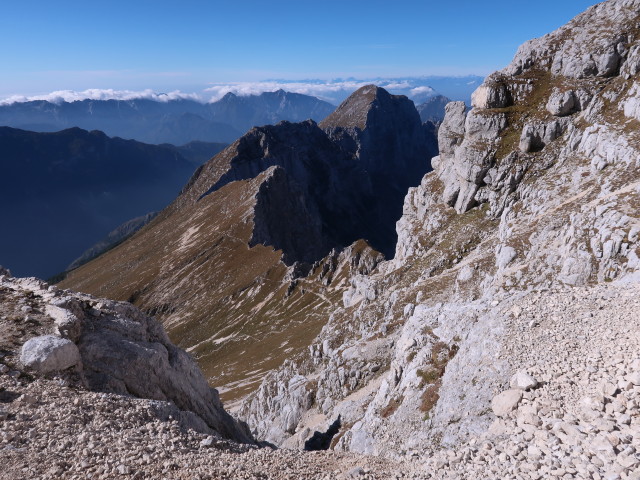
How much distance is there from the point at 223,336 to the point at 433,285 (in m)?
109

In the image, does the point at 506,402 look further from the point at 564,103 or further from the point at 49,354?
the point at 564,103

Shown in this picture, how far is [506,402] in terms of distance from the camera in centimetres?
1822

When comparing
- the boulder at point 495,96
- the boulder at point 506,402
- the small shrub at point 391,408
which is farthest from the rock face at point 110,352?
the boulder at point 495,96

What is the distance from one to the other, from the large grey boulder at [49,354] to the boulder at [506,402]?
23.2 metres

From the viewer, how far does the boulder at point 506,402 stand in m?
17.8

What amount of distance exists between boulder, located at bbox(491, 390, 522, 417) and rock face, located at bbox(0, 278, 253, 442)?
55.7 feet

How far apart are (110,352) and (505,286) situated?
3889 centimetres

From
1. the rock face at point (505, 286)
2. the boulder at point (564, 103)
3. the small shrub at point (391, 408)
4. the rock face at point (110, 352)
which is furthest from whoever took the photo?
the boulder at point (564, 103)

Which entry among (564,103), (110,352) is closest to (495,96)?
(564,103)

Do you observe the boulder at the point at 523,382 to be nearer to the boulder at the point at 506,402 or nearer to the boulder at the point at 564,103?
the boulder at the point at 506,402

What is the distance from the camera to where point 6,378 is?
19094 mm

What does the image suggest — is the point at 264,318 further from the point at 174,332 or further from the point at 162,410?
the point at 162,410

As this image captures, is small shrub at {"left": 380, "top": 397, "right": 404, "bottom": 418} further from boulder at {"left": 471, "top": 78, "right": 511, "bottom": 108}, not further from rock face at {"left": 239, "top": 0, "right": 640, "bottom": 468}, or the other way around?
boulder at {"left": 471, "top": 78, "right": 511, "bottom": 108}

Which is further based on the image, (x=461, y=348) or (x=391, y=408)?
(x=391, y=408)
